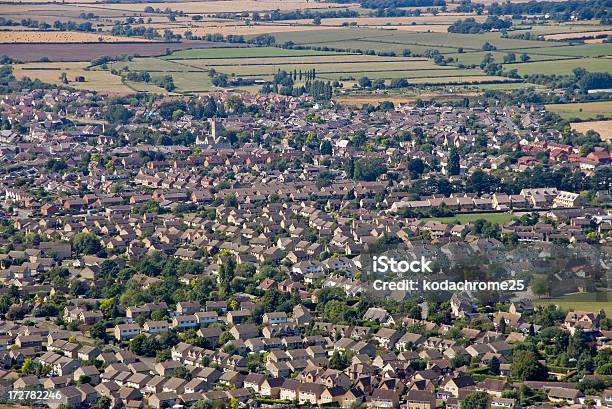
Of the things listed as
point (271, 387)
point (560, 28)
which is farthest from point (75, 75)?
point (271, 387)

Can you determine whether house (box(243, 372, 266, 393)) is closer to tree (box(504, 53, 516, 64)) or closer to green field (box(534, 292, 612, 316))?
green field (box(534, 292, 612, 316))

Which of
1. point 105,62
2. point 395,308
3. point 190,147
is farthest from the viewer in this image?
point 105,62

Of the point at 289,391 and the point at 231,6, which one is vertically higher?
the point at 289,391

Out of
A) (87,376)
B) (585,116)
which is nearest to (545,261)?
(87,376)

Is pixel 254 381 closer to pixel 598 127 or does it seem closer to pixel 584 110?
pixel 598 127

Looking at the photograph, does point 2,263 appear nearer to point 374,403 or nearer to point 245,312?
point 245,312

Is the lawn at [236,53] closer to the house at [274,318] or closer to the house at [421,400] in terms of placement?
the house at [274,318]
